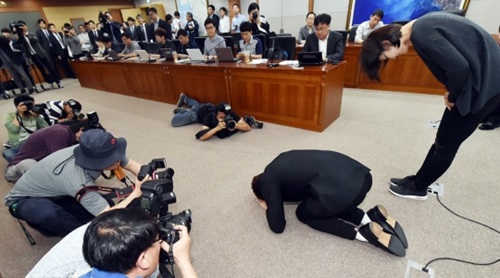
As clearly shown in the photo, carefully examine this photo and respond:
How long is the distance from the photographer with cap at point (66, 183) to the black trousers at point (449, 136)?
1840 mm

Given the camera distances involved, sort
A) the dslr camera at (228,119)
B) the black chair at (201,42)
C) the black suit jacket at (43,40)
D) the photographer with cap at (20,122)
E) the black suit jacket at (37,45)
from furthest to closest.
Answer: the black suit jacket at (43,40) < the black suit jacket at (37,45) < the black chair at (201,42) < the dslr camera at (228,119) < the photographer with cap at (20,122)

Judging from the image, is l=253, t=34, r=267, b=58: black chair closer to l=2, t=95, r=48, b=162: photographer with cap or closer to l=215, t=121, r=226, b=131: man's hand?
l=215, t=121, r=226, b=131: man's hand

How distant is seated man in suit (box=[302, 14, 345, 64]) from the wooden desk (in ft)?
0.78

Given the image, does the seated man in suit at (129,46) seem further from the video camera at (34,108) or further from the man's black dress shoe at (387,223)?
the man's black dress shoe at (387,223)

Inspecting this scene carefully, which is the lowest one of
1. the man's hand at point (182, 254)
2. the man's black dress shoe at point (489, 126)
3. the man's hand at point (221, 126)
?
the man's black dress shoe at point (489, 126)

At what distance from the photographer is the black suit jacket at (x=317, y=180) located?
1263mm

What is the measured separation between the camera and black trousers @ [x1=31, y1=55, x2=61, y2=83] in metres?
6.16

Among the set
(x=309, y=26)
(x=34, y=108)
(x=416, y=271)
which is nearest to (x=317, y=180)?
(x=416, y=271)

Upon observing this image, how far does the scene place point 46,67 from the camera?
247 inches

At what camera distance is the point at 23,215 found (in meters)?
1.35

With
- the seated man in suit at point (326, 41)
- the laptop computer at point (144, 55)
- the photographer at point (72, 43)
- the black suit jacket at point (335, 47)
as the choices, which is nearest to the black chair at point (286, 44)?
the seated man in suit at point (326, 41)

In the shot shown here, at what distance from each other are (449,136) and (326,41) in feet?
6.89

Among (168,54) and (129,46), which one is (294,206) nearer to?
(168,54)

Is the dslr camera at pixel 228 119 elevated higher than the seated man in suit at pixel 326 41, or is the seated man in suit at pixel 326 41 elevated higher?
the seated man in suit at pixel 326 41
